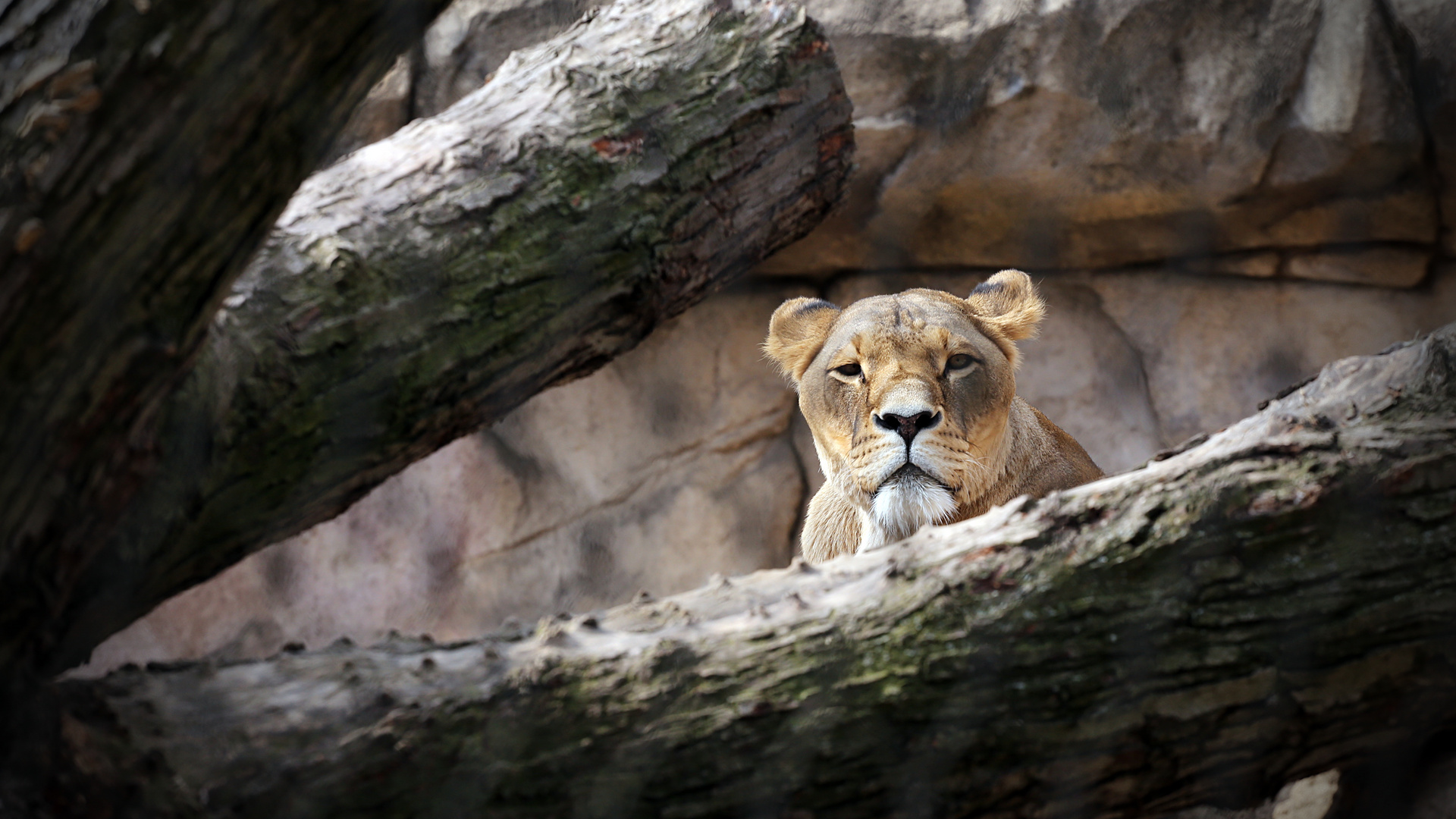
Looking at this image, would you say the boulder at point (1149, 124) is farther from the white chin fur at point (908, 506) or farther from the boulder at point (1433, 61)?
the white chin fur at point (908, 506)

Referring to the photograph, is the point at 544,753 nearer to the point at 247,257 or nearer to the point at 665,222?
the point at 247,257

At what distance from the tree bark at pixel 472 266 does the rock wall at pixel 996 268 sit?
1201mm

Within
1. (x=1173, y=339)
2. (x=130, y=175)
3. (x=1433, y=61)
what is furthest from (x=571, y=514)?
(x=130, y=175)

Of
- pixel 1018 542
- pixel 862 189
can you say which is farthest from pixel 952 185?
pixel 1018 542

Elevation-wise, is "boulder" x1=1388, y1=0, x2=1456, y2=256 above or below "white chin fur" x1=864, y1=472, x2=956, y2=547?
above

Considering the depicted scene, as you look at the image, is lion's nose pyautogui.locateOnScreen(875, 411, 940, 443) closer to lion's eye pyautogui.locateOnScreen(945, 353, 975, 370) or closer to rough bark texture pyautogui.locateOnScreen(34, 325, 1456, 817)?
lion's eye pyautogui.locateOnScreen(945, 353, 975, 370)

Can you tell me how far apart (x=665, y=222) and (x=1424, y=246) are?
232cm

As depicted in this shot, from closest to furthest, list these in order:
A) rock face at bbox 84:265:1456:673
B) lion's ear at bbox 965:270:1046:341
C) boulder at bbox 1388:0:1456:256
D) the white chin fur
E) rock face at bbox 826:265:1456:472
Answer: the white chin fur < lion's ear at bbox 965:270:1046:341 < boulder at bbox 1388:0:1456:256 < rock face at bbox 826:265:1456:472 < rock face at bbox 84:265:1456:673

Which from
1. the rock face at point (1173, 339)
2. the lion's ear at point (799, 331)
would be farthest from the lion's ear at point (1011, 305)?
the rock face at point (1173, 339)

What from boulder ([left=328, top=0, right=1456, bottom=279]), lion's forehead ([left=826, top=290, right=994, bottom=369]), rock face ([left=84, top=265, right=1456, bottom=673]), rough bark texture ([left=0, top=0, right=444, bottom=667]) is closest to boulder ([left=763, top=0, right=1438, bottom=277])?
boulder ([left=328, top=0, right=1456, bottom=279])

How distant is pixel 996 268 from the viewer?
3195 mm

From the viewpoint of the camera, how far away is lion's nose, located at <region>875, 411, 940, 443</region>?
74.0 inches

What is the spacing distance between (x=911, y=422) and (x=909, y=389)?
6cm

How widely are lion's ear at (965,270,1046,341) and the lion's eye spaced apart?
0.61 feet
